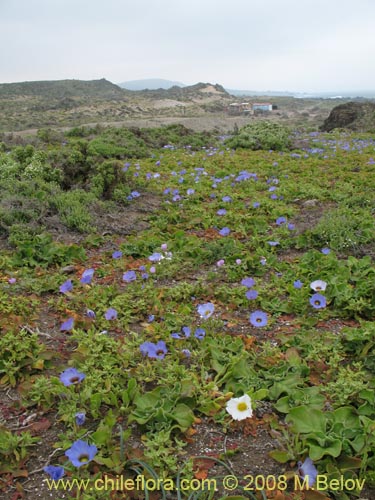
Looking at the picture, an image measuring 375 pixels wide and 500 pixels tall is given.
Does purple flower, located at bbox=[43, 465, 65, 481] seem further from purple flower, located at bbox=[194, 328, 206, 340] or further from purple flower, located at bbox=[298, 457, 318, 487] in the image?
purple flower, located at bbox=[194, 328, 206, 340]

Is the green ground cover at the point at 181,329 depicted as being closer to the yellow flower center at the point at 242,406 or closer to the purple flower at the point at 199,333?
the purple flower at the point at 199,333

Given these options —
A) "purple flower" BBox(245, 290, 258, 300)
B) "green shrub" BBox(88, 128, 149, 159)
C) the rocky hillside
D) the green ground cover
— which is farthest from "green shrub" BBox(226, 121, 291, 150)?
"purple flower" BBox(245, 290, 258, 300)

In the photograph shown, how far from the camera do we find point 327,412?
76.0 inches

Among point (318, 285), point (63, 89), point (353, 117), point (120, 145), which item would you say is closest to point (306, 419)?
point (318, 285)

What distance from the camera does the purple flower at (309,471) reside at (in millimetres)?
1657

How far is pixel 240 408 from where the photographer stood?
73.6 inches

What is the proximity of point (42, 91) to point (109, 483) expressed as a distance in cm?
5089

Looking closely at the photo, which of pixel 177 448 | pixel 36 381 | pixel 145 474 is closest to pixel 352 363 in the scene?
pixel 177 448

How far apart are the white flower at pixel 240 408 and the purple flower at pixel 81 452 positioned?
591mm

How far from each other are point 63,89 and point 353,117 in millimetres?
40425

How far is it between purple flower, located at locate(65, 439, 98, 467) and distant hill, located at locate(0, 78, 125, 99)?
4526cm

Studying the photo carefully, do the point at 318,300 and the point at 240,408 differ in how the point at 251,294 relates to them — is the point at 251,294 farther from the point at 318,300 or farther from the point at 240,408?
the point at 240,408

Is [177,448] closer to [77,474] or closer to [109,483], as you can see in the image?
[109,483]

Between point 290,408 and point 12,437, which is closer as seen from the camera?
point 12,437
